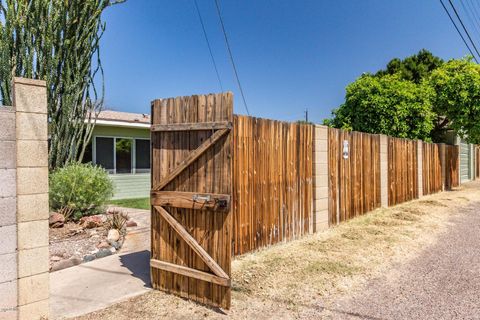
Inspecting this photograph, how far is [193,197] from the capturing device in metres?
4.16

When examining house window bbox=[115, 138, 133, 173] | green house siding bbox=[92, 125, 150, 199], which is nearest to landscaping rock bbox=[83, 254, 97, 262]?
green house siding bbox=[92, 125, 150, 199]

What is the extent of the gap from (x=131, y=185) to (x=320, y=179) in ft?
28.1

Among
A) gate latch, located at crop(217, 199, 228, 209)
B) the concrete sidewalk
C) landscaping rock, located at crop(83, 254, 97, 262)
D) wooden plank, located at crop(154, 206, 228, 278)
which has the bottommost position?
the concrete sidewalk

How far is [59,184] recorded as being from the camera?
7.79 meters

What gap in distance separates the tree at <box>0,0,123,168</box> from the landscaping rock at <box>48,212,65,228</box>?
237 centimetres

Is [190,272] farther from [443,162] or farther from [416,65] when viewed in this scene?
[416,65]

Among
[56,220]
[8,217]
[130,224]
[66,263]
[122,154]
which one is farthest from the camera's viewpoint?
[122,154]

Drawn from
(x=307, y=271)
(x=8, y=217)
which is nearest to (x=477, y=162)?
(x=307, y=271)

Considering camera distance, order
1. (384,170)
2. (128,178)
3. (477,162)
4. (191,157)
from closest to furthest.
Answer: (191,157), (384,170), (128,178), (477,162)

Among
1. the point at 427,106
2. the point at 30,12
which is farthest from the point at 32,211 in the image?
the point at 427,106

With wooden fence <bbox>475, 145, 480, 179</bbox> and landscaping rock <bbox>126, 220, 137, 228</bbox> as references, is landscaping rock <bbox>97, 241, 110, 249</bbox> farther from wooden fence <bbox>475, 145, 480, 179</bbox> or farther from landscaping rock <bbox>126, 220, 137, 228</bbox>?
wooden fence <bbox>475, 145, 480, 179</bbox>

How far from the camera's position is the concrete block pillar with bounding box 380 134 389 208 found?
35.6 ft

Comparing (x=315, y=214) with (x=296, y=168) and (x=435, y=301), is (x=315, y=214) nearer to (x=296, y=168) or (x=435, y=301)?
(x=296, y=168)

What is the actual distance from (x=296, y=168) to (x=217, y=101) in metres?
3.30
